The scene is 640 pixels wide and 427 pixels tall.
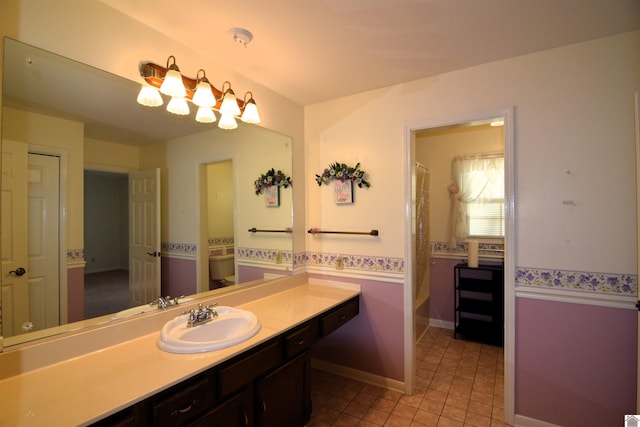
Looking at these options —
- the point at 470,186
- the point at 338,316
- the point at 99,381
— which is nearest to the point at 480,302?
the point at 470,186

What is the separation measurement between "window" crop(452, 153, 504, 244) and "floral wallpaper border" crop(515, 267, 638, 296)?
5.04 feet

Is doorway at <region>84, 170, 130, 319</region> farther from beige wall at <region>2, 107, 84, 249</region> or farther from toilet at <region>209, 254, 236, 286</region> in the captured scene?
toilet at <region>209, 254, 236, 286</region>

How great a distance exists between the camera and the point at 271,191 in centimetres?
252

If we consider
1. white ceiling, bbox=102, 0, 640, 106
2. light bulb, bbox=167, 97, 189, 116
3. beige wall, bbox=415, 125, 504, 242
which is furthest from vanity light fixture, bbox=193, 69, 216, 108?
beige wall, bbox=415, 125, 504, 242

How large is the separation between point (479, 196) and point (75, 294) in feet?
11.8

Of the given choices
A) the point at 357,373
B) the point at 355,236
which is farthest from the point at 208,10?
the point at 357,373

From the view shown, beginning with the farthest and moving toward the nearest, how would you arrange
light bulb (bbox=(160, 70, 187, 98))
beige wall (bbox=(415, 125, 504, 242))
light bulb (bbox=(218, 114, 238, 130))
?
beige wall (bbox=(415, 125, 504, 242))
light bulb (bbox=(218, 114, 238, 130))
light bulb (bbox=(160, 70, 187, 98))

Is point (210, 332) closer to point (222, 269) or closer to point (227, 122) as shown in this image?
point (222, 269)

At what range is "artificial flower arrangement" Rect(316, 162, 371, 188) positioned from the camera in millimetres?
2506

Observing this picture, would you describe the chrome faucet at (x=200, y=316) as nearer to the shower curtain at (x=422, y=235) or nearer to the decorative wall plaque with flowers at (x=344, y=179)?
the decorative wall plaque with flowers at (x=344, y=179)

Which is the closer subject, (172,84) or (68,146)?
(68,146)

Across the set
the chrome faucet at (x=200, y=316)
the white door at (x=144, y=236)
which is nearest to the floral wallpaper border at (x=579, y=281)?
the chrome faucet at (x=200, y=316)

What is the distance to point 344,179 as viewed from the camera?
2570 millimetres

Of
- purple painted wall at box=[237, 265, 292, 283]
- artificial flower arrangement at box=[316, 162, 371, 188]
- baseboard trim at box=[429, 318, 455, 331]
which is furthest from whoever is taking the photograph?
baseboard trim at box=[429, 318, 455, 331]
